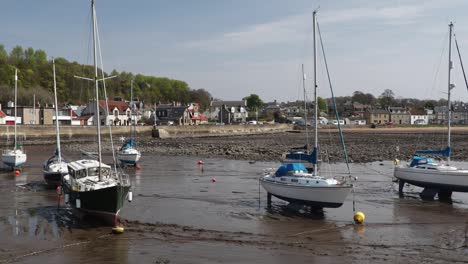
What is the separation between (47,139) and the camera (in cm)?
7619

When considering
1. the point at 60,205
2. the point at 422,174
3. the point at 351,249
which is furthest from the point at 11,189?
the point at 422,174

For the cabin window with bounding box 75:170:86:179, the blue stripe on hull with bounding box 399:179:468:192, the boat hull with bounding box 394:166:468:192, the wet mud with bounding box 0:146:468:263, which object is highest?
the cabin window with bounding box 75:170:86:179

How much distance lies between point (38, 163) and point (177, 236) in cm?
3233

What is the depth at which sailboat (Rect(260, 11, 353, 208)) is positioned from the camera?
840 inches

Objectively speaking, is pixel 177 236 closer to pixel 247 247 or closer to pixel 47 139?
pixel 247 247

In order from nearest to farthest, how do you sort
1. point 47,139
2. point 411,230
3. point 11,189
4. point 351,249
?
1. point 351,249
2. point 411,230
3. point 11,189
4. point 47,139

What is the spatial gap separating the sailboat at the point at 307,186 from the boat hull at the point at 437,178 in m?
7.17

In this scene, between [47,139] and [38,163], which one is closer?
[38,163]

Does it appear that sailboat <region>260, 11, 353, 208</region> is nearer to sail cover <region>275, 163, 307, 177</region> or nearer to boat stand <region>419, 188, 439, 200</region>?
sail cover <region>275, 163, 307, 177</region>

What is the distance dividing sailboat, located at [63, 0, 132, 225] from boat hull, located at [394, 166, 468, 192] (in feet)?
54.5

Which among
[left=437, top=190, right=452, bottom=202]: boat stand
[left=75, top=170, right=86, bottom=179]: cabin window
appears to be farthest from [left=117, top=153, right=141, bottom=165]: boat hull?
[left=437, top=190, right=452, bottom=202]: boat stand

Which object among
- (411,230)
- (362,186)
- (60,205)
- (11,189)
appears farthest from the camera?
(362,186)

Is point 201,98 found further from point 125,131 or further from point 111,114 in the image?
point 125,131

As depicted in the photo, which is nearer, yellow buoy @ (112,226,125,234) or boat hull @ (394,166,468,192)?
yellow buoy @ (112,226,125,234)
